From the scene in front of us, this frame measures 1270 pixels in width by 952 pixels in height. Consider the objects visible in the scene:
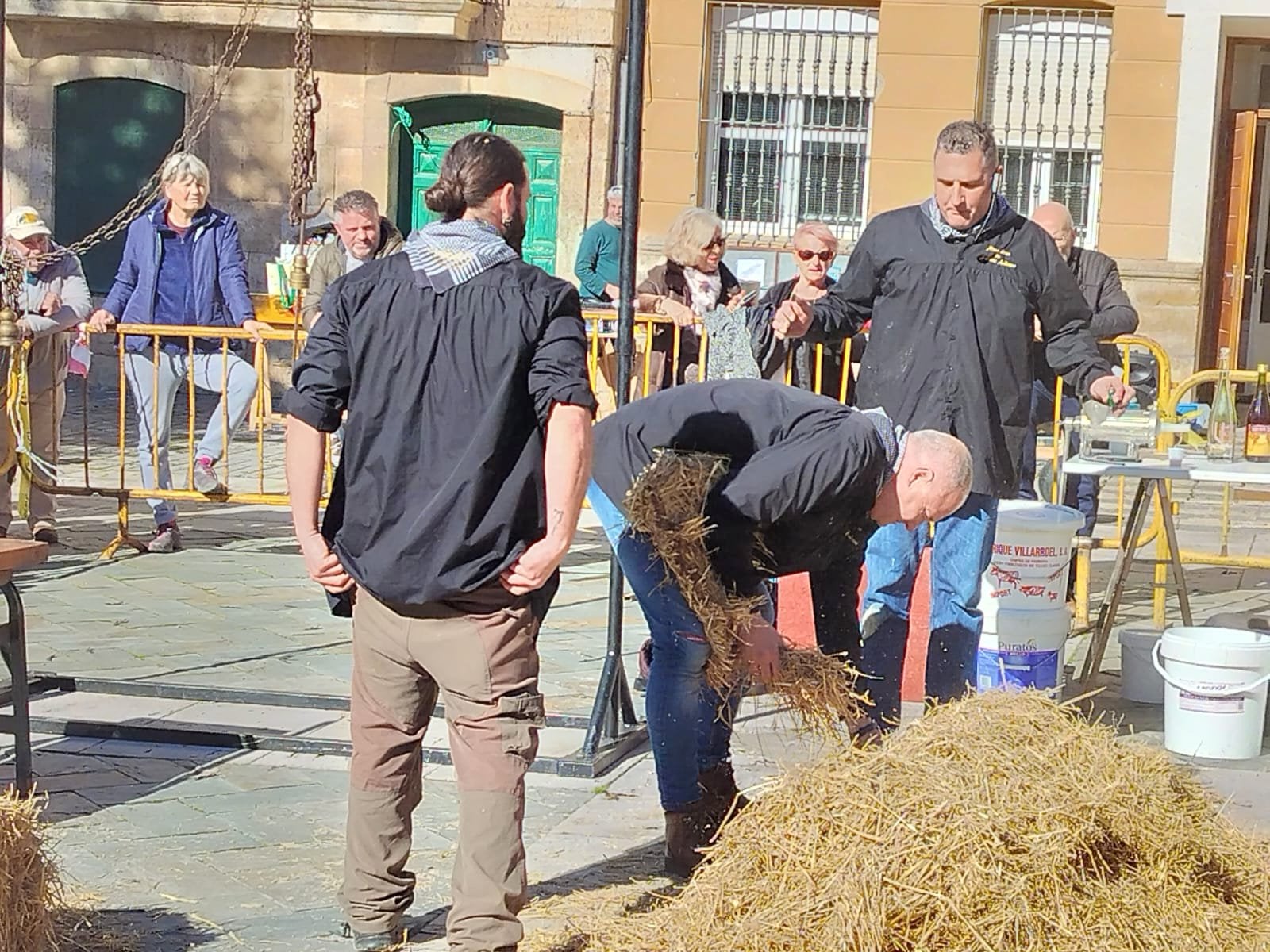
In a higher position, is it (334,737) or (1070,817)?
(1070,817)

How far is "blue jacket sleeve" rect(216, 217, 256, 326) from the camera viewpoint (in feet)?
30.9

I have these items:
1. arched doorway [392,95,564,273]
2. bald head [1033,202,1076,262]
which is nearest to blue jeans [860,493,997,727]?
bald head [1033,202,1076,262]

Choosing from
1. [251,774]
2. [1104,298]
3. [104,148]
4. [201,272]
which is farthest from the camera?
[104,148]

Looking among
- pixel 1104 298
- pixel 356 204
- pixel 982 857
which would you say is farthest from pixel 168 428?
pixel 982 857

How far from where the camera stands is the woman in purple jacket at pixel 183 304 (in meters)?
9.38

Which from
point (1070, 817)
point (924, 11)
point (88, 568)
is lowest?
point (88, 568)

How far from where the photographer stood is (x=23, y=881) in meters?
3.83

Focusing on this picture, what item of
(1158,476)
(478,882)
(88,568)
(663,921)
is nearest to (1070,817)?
(663,921)

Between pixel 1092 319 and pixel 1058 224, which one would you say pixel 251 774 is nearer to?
pixel 1092 319

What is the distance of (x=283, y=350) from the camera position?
55.8 feet

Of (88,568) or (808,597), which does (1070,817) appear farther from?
(88,568)

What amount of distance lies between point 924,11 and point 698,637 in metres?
12.0

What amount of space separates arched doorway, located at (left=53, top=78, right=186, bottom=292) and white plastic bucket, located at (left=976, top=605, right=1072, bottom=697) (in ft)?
42.0

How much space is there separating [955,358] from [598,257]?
6.06m
